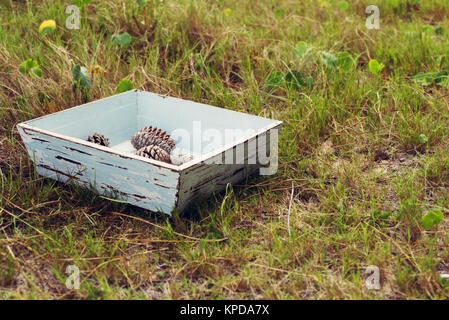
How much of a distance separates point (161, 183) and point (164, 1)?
156cm

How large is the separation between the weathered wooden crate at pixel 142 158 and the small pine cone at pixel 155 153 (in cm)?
23

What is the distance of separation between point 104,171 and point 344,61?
146 centimetres

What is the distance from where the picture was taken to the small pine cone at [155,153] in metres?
2.08

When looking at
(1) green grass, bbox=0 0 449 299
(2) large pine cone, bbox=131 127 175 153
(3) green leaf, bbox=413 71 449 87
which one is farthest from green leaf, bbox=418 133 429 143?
(2) large pine cone, bbox=131 127 175 153

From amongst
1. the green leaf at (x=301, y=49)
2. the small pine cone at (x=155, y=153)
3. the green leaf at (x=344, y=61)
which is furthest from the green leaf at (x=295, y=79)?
the small pine cone at (x=155, y=153)

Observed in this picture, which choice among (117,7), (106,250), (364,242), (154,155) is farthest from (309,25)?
(106,250)

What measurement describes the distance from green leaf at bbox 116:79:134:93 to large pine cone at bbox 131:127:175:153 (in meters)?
0.30

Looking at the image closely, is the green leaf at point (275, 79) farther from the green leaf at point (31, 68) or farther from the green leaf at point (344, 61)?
the green leaf at point (31, 68)

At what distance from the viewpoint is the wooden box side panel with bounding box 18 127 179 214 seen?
1.77 metres

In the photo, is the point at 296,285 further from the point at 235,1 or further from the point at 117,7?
the point at 235,1

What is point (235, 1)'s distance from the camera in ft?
12.3

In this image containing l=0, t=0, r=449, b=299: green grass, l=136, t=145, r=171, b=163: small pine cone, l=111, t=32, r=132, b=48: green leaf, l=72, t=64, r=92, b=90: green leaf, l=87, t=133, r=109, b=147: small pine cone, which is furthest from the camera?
l=111, t=32, r=132, b=48: green leaf

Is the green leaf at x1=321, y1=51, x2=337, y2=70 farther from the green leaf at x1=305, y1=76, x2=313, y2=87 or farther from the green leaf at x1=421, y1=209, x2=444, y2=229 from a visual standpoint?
the green leaf at x1=421, y1=209, x2=444, y2=229

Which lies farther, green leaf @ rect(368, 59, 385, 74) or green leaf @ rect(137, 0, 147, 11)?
green leaf @ rect(137, 0, 147, 11)
